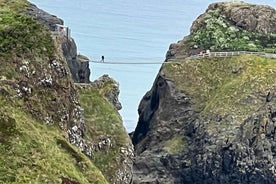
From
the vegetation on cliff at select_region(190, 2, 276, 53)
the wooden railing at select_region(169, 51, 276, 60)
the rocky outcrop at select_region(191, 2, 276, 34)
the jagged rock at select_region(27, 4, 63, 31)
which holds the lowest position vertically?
the wooden railing at select_region(169, 51, 276, 60)

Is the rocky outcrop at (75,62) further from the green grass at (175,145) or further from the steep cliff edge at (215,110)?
the green grass at (175,145)

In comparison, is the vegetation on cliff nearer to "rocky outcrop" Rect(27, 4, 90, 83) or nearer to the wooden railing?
the wooden railing

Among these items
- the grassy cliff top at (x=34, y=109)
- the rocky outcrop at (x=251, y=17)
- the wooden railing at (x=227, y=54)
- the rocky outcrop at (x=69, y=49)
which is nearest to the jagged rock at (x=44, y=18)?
the rocky outcrop at (x=69, y=49)

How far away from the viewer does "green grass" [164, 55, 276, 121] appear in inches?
6220

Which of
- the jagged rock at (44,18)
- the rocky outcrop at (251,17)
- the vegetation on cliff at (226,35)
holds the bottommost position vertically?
the vegetation on cliff at (226,35)

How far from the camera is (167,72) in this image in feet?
545

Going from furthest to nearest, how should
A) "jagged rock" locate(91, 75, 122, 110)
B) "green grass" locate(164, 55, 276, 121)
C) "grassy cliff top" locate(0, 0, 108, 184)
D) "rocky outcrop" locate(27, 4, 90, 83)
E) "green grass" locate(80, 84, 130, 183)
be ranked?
"green grass" locate(164, 55, 276, 121) → "jagged rock" locate(91, 75, 122, 110) → "rocky outcrop" locate(27, 4, 90, 83) → "green grass" locate(80, 84, 130, 183) → "grassy cliff top" locate(0, 0, 108, 184)

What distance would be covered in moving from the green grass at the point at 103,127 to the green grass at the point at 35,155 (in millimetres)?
16412

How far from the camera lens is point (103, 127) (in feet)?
432

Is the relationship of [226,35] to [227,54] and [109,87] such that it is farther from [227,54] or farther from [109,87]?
[109,87]

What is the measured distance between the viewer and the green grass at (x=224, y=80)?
158000mm

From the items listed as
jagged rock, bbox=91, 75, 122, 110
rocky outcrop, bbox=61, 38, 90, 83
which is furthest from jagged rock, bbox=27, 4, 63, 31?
jagged rock, bbox=91, 75, 122, 110

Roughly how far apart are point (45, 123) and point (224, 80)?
59.9 m

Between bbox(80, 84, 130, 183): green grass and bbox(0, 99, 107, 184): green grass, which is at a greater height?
bbox(0, 99, 107, 184): green grass
